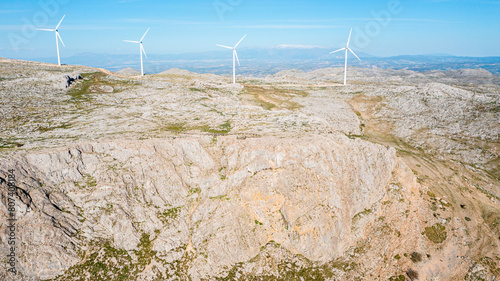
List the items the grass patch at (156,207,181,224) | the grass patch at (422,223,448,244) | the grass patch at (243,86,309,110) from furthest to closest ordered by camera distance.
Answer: the grass patch at (243,86,309,110) < the grass patch at (422,223,448,244) < the grass patch at (156,207,181,224)

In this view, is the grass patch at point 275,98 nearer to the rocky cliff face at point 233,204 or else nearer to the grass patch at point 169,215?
the rocky cliff face at point 233,204

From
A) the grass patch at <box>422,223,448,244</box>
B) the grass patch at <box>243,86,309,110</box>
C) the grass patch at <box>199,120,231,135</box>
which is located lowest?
the grass patch at <box>422,223,448,244</box>

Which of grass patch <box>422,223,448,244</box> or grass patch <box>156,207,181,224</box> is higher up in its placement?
grass patch <box>156,207,181,224</box>

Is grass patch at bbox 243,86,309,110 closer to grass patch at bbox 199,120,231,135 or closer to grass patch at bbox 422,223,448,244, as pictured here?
grass patch at bbox 199,120,231,135

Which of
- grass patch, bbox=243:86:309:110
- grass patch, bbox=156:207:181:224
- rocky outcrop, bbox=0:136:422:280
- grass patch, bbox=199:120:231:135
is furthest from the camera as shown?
grass patch, bbox=243:86:309:110

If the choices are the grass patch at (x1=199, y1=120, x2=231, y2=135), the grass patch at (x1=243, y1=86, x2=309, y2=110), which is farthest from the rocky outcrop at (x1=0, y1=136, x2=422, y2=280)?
the grass patch at (x1=243, y1=86, x2=309, y2=110)

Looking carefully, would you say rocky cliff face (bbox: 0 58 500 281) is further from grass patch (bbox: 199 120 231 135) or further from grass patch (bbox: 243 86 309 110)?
grass patch (bbox: 243 86 309 110)

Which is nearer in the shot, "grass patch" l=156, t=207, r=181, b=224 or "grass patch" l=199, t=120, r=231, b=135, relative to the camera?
"grass patch" l=156, t=207, r=181, b=224

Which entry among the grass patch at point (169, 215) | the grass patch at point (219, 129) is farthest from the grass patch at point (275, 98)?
the grass patch at point (169, 215)

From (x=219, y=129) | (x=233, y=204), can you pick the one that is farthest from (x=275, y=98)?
(x=233, y=204)

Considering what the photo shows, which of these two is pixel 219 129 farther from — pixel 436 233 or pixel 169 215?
pixel 436 233
